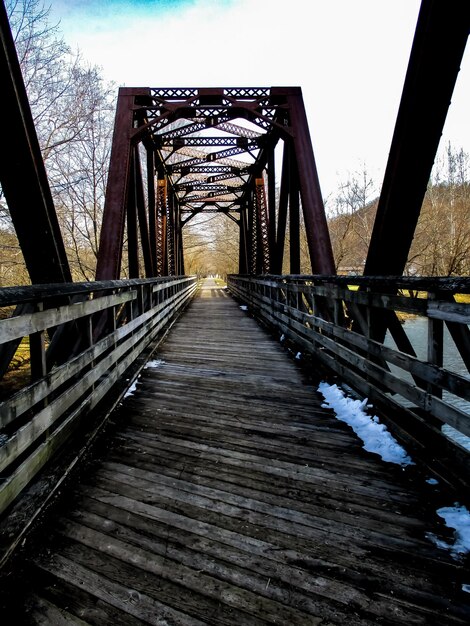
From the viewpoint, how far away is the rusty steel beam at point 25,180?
8.64 feet

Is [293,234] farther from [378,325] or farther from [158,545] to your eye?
[158,545]

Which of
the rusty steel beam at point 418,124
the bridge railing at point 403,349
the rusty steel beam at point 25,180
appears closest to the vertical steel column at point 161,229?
the bridge railing at point 403,349

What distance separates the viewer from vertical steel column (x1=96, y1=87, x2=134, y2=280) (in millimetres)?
5172

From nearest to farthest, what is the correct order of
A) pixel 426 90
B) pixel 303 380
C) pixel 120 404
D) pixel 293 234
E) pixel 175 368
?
1. pixel 426 90
2. pixel 120 404
3. pixel 303 380
4. pixel 175 368
5. pixel 293 234

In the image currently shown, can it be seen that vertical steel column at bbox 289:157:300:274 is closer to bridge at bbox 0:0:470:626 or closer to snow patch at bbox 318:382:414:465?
bridge at bbox 0:0:470:626

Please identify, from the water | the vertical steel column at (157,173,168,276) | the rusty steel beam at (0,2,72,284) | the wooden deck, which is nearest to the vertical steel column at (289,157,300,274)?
the water

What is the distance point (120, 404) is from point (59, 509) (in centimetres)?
170

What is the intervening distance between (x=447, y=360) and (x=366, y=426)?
29.5ft

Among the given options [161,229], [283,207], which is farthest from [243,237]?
[283,207]

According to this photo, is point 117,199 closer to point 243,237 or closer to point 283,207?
point 283,207

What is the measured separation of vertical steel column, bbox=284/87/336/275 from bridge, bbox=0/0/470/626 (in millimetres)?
1183

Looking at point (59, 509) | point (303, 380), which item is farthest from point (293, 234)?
point (59, 509)

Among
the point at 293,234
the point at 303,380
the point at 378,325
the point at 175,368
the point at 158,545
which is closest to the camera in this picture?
the point at 158,545

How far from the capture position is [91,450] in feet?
9.01
